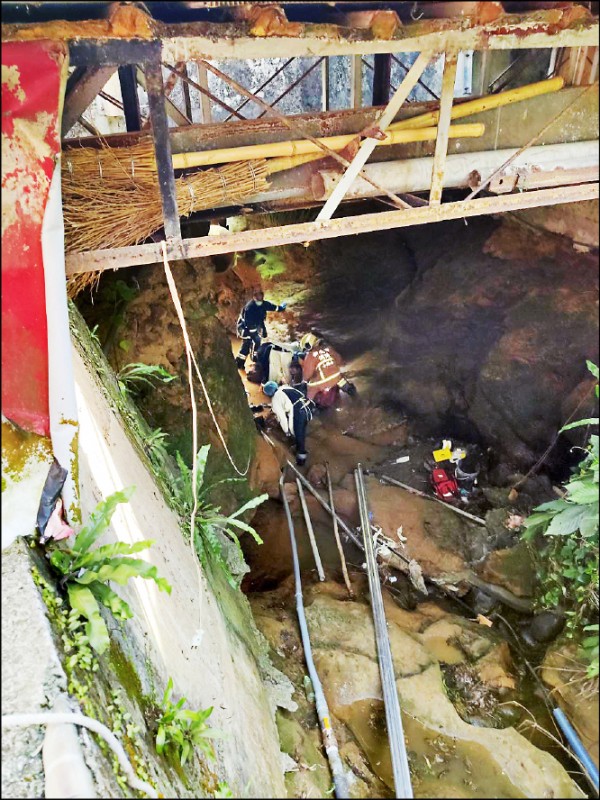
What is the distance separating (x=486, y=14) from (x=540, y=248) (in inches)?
201

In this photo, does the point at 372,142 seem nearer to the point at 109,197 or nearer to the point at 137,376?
the point at 109,197

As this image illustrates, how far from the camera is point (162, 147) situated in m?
3.50

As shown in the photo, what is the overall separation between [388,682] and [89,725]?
348 centimetres

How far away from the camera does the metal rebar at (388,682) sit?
12.2 feet

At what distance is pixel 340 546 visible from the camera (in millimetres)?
7500

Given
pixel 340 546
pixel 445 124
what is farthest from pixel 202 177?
pixel 340 546

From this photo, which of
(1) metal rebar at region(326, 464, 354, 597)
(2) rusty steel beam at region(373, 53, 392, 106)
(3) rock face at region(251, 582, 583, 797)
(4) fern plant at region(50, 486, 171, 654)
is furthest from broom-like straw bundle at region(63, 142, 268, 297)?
(1) metal rebar at region(326, 464, 354, 597)

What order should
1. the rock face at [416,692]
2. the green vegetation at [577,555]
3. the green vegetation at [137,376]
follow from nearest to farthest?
the rock face at [416,692] < the green vegetation at [577,555] < the green vegetation at [137,376]

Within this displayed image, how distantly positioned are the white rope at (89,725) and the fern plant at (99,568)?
40 centimetres

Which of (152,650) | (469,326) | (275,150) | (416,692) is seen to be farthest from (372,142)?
(469,326)

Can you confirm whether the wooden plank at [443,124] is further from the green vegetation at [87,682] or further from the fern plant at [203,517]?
the green vegetation at [87,682]

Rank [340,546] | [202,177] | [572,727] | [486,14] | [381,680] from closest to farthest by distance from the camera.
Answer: [486,14]
[572,727]
[202,177]
[381,680]
[340,546]

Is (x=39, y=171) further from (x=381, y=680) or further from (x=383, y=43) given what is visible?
(x=381, y=680)

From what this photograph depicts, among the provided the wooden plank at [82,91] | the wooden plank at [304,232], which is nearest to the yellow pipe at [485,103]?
the wooden plank at [304,232]
